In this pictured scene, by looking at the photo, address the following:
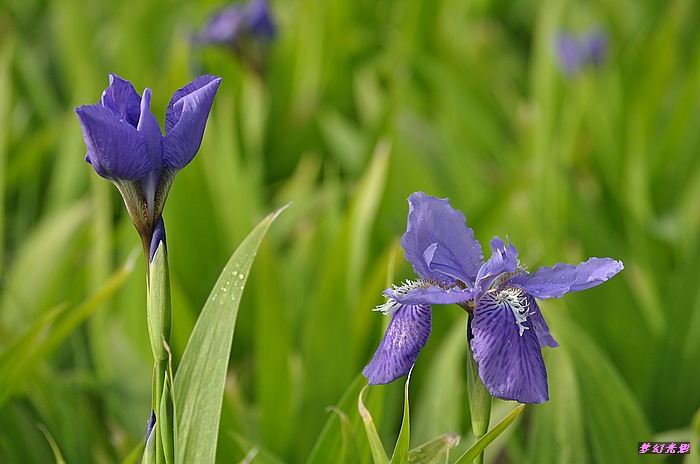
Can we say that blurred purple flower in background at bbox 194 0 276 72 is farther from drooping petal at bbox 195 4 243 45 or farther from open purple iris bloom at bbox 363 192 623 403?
open purple iris bloom at bbox 363 192 623 403

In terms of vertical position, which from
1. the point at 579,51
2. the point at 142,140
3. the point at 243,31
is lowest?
the point at 142,140

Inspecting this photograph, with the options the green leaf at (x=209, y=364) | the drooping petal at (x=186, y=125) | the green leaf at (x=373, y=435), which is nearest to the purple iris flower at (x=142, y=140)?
the drooping petal at (x=186, y=125)

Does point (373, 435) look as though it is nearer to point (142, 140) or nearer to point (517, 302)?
point (517, 302)

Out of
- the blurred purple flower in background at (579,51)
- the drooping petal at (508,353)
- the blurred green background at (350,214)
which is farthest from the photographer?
the blurred purple flower in background at (579,51)

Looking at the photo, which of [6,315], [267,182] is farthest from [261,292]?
[267,182]

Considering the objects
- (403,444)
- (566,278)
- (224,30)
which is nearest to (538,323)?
(566,278)

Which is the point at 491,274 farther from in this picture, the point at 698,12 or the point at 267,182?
the point at 698,12

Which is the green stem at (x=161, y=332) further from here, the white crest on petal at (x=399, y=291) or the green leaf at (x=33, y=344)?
the green leaf at (x=33, y=344)
